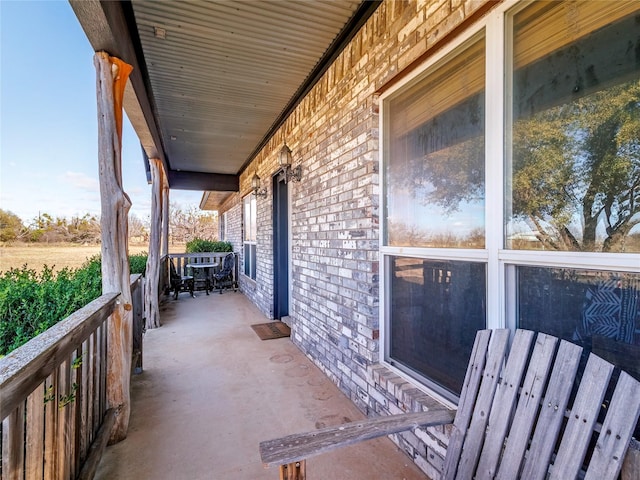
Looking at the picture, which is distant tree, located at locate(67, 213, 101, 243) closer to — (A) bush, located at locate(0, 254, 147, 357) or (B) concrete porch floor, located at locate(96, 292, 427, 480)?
(A) bush, located at locate(0, 254, 147, 357)

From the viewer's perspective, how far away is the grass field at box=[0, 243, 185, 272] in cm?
317

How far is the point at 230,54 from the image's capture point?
113 inches

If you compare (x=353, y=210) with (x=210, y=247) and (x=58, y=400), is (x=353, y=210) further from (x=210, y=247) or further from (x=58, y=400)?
(x=210, y=247)

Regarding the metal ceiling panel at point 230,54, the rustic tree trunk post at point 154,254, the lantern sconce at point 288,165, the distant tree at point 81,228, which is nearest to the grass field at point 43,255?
the distant tree at point 81,228

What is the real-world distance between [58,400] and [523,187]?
220cm

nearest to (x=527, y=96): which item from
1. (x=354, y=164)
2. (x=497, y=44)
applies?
(x=497, y=44)

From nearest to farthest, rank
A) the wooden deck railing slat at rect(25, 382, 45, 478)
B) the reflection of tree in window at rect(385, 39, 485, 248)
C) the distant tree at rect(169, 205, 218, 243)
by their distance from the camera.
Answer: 1. the wooden deck railing slat at rect(25, 382, 45, 478)
2. the reflection of tree in window at rect(385, 39, 485, 248)
3. the distant tree at rect(169, 205, 218, 243)

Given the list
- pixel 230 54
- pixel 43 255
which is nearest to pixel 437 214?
pixel 230 54

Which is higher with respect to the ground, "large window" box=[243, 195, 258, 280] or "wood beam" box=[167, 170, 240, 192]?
"wood beam" box=[167, 170, 240, 192]

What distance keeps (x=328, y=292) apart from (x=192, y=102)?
2.91 metres

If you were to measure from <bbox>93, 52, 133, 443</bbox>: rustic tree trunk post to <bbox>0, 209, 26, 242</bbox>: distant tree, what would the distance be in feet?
3.85

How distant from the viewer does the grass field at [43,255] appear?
317 cm

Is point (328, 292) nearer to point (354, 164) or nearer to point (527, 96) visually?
point (354, 164)

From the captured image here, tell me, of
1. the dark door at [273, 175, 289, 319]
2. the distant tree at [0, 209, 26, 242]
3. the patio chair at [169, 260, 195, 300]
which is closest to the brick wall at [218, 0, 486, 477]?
the dark door at [273, 175, 289, 319]
